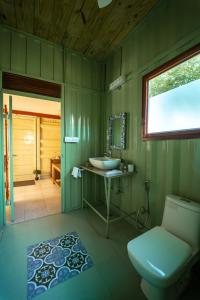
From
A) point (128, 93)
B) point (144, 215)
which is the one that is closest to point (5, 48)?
point (128, 93)

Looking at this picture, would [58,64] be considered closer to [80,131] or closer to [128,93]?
[80,131]

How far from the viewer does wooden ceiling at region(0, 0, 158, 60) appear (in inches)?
71.2

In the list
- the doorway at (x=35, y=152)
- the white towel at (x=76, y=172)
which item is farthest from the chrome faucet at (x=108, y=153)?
the doorway at (x=35, y=152)

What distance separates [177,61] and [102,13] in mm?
1219

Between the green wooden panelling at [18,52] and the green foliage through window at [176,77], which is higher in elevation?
the green wooden panelling at [18,52]

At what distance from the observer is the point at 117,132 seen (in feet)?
8.57

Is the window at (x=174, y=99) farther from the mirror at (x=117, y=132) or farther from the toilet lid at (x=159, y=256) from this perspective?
the toilet lid at (x=159, y=256)

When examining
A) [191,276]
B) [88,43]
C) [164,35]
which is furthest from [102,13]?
[191,276]

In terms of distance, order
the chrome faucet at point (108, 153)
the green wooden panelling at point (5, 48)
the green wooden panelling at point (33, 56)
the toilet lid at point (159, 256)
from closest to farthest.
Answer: the toilet lid at point (159, 256)
the green wooden panelling at point (5, 48)
the green wooden panelling at point (33, 56)
the chrome faucet at point (108, 153)

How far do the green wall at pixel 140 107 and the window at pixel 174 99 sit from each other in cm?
9

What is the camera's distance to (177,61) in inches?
64.7

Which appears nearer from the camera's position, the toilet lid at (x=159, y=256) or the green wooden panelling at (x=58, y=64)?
the toilet lid at (x=159, y=256)

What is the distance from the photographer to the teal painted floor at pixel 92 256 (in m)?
1.27

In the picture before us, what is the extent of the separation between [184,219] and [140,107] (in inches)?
60.1
